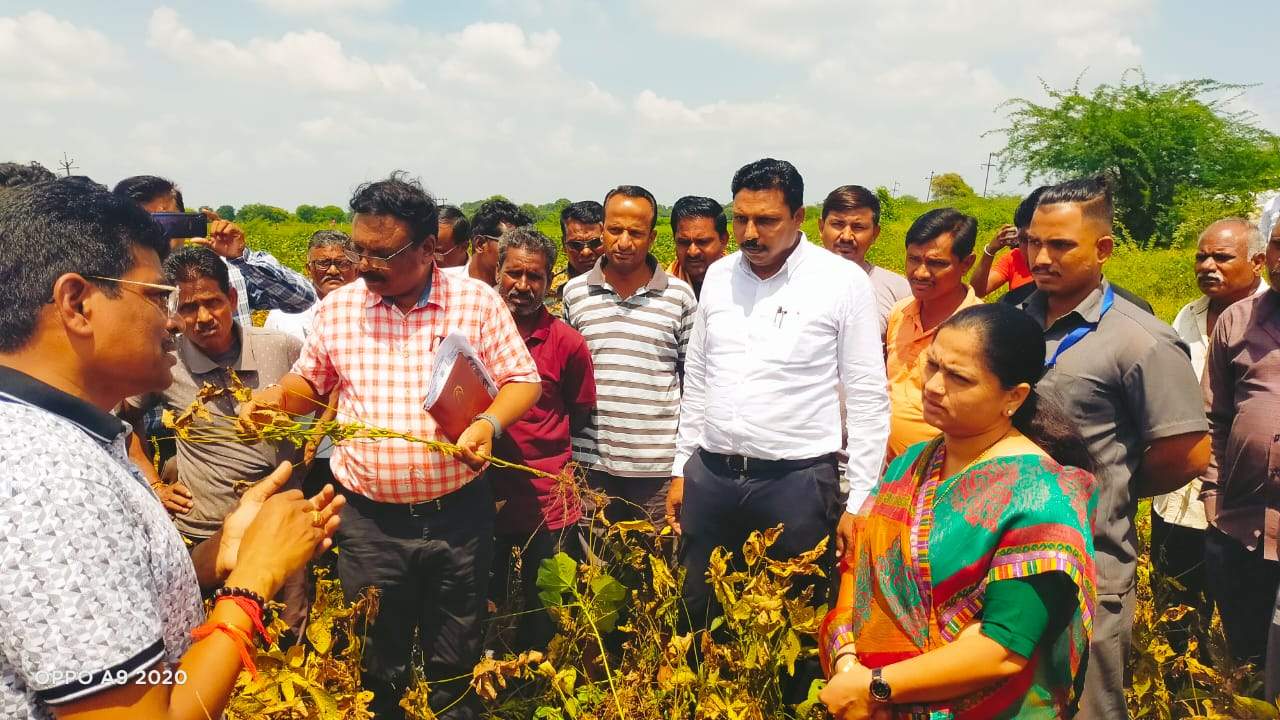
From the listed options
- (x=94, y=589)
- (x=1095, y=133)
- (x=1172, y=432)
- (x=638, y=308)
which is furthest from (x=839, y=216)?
(x=1095, y=133)

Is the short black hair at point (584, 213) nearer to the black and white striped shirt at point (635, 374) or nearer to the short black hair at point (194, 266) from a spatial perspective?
the black and white striped shirt at point (635, 374)

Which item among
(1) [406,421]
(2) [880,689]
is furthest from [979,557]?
(1) [406,421]

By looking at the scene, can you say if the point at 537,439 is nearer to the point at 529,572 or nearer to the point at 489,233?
the point at 529,572

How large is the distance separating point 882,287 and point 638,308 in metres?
1.51

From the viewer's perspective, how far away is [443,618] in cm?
292

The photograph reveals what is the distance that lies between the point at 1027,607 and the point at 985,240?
25437 millimetres

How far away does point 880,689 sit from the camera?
5.89 feet

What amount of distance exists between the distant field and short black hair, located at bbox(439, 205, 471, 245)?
450 inches

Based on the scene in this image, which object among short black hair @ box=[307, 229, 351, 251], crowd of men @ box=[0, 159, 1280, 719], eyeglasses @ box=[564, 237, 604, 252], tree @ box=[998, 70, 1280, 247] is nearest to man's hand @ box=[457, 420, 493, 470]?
crowd of men @ box=[0, 159, 1280, 719]

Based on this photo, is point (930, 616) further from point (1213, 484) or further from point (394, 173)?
point (394, 173)

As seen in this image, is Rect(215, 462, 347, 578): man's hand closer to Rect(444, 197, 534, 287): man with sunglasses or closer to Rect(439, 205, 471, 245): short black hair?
Rect(444, 197, 534, 287): man with sunglasses

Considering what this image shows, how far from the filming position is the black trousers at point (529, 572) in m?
3.38

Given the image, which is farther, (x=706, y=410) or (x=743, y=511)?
(x=706, y=410)

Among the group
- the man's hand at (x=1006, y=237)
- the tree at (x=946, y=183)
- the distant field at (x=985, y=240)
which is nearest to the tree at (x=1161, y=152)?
the distant field at (x=985, y=240)
